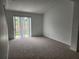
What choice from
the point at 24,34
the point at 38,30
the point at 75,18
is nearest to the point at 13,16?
the point at 24,34

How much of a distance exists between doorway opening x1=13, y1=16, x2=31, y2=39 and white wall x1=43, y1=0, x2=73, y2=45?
1.57 meters

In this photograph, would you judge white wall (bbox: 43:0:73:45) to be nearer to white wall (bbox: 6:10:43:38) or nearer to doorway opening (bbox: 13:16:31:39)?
white wall (bbox: 6:10:43:38)

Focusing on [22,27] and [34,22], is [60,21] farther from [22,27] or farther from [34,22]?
[22,27]

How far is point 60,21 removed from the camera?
16.8ft

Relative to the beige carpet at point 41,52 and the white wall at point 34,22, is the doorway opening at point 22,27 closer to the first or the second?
the white wall at point 34,22

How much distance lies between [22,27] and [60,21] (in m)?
3.18

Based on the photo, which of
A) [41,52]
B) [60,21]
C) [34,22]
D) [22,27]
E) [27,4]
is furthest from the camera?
[34,22]

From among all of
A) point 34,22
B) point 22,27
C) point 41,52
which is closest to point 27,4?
point 22,27

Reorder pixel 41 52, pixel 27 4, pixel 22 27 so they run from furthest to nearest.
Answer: pixel 22 27, pixel 27 4, pixel 41 52

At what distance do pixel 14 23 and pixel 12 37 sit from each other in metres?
1.10

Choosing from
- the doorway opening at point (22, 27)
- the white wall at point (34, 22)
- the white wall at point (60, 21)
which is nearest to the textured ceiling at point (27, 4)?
the white wall at point (60, 21)

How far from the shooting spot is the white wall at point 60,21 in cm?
438

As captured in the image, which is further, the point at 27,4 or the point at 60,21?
the point at 60,21

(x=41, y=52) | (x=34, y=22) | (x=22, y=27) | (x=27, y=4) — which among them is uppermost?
(x=27, y=4)
